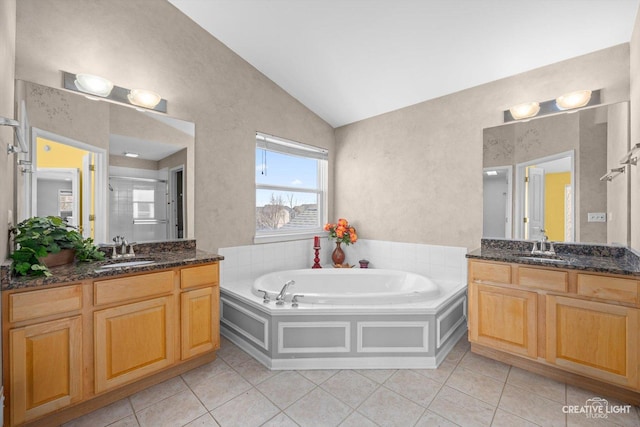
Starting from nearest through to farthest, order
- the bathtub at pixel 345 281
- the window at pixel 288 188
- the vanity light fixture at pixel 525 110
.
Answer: the vanity light fixture at pixel 525 110 → the bathtub at pixel 345 281 → the window at pixel 288 188

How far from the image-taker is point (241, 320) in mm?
2455

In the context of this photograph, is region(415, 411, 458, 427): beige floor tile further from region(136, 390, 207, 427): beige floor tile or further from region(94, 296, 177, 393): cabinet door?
region(94, 296, 177, 393): cabinet door

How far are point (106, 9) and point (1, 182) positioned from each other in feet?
5.24

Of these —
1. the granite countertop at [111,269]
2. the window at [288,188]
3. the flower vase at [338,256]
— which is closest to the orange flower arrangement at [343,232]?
the flower vase at [338,256]

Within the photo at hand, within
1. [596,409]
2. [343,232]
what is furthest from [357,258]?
[596,409]

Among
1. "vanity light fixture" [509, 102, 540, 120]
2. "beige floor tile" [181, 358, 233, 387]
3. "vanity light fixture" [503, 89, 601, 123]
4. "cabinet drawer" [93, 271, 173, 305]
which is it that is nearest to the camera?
"cabinet drawer" [93, 271, 173, 305]

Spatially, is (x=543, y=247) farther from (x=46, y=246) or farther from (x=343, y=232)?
(x=46, y=246)

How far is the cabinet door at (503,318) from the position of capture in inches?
80.2

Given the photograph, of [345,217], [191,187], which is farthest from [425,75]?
[191,187]

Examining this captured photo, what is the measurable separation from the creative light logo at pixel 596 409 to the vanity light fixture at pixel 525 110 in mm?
2166

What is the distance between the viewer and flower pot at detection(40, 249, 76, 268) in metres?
1.73

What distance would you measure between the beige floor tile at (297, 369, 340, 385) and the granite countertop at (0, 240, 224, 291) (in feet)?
3.59

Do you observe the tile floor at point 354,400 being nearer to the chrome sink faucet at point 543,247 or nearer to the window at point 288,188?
the chrome sink faucet at point 543,247

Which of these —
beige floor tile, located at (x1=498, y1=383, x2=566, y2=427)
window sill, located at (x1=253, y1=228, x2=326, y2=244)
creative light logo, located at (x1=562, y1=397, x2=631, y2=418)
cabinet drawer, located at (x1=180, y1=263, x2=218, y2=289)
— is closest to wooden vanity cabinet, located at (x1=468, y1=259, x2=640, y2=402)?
creative light logo, located at (x1=562, y1=397, x2=631, y2=418)
